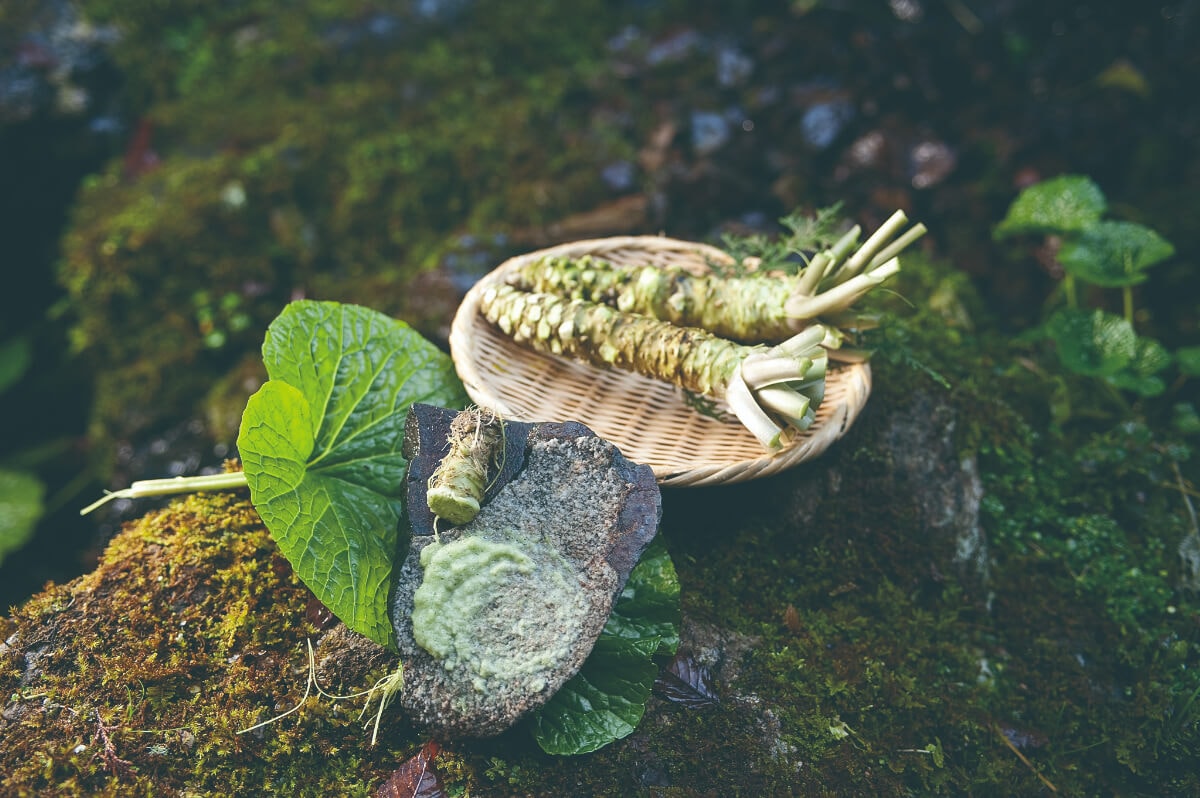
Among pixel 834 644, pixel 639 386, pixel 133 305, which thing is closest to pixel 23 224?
pixel 133 305

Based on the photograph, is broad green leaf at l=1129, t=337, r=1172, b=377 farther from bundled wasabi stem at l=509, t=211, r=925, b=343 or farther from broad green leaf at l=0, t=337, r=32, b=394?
broad green leaf at l=0, t=337, r=32, b=394

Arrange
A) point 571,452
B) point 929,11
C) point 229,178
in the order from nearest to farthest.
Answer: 1. point 571,452
2. point 229,178
3. point 929,11

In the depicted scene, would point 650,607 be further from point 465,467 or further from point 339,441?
point 339,441

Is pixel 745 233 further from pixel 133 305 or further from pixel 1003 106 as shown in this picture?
pixel 133 305

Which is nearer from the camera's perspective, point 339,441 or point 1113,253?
point 339,441

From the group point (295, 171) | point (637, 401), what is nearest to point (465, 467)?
point (637, 401)

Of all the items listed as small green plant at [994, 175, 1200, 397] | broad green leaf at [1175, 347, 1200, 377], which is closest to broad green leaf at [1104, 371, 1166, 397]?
small green plant at [994, 175, 1200, 397]
